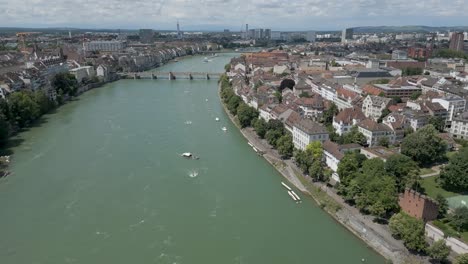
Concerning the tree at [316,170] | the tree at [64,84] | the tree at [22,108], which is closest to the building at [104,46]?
the tree at [64,84]

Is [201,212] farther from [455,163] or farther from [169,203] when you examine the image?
[455,163]

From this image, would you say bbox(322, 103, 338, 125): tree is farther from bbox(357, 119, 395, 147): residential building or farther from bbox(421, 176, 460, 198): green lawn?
bbox(421, 176, 460, 198): green lawn

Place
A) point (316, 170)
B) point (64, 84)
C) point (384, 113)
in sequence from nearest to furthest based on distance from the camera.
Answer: point (316, 170) → point (384, 113) → point (64, 84)

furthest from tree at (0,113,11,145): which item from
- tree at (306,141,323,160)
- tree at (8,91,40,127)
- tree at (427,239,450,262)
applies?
tree at (427,239,450,262)

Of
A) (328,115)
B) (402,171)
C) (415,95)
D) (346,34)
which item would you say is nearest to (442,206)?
(402,171)

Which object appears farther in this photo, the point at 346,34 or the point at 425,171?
the point at 346,34

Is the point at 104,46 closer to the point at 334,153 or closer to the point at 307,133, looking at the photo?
the point at 307,133
